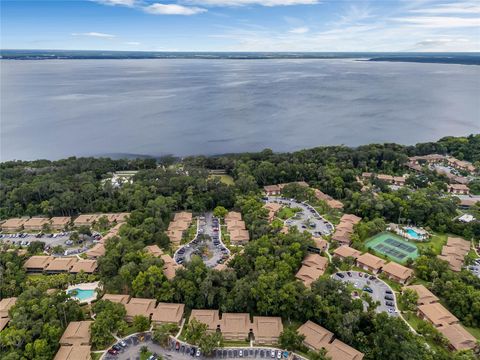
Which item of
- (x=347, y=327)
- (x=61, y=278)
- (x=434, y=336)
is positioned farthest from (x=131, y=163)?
(x=434, y=336)

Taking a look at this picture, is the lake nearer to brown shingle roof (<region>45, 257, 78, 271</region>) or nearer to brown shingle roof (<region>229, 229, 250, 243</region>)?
brown shingle roof (<region>229, 229, 250, 243</region>)

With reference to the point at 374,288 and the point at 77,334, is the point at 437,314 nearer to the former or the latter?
the point at 374,288

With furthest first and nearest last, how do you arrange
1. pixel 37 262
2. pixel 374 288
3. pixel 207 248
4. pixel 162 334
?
pixel 207 248
pixel 37 262
pixel 374 288
pixel 162 334

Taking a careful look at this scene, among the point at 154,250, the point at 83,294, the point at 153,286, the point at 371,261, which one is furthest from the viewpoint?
the point at 154,250

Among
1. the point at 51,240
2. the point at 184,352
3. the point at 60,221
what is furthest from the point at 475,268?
the point at 60,221

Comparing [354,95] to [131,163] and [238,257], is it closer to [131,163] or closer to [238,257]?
[131,163]

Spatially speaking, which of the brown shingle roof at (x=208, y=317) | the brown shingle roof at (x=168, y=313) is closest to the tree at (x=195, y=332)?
the brown shingle roof at (x=208, y=317)

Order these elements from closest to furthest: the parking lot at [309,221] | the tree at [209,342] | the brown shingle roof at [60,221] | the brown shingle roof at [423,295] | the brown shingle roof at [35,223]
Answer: the tree at [209,342] < the brown shingle roof at [423,295] < the parking lot at [309,221] < the brown shingle roof at [35,223] < the brown shingle roof at [60,221]

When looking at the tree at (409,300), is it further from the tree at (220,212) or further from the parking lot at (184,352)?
the tree at (220,212)
